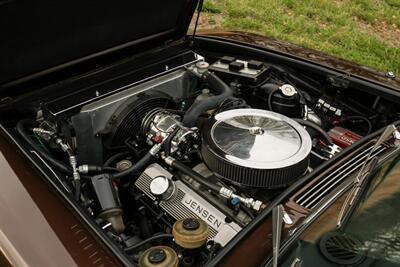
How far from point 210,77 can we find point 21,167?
95cm

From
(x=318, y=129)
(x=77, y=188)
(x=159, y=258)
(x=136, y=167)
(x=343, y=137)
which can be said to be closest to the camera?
(x=159, y=258)

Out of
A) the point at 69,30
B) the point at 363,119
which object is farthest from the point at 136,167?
the point at 363,119

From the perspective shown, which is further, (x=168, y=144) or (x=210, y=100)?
(x=210, y=100)

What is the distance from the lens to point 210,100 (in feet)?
6.41

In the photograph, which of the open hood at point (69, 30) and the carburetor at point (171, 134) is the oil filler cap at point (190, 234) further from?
the open hood at point (69, 30)

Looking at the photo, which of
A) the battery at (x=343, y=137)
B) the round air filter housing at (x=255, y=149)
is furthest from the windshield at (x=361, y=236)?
the battery at (x=343, y=137)

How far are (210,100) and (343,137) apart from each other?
0.58 metres

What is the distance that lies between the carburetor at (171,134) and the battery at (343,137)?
0.61m

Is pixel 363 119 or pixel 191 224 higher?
pixel 191 224

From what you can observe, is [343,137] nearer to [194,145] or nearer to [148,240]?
[194,145]

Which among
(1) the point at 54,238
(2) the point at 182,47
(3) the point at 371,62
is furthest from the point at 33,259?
(3) the point at 371,62

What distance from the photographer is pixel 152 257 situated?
1.27 m

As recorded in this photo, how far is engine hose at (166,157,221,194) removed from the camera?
1.58 metres

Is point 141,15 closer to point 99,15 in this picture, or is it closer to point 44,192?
point 99,15
